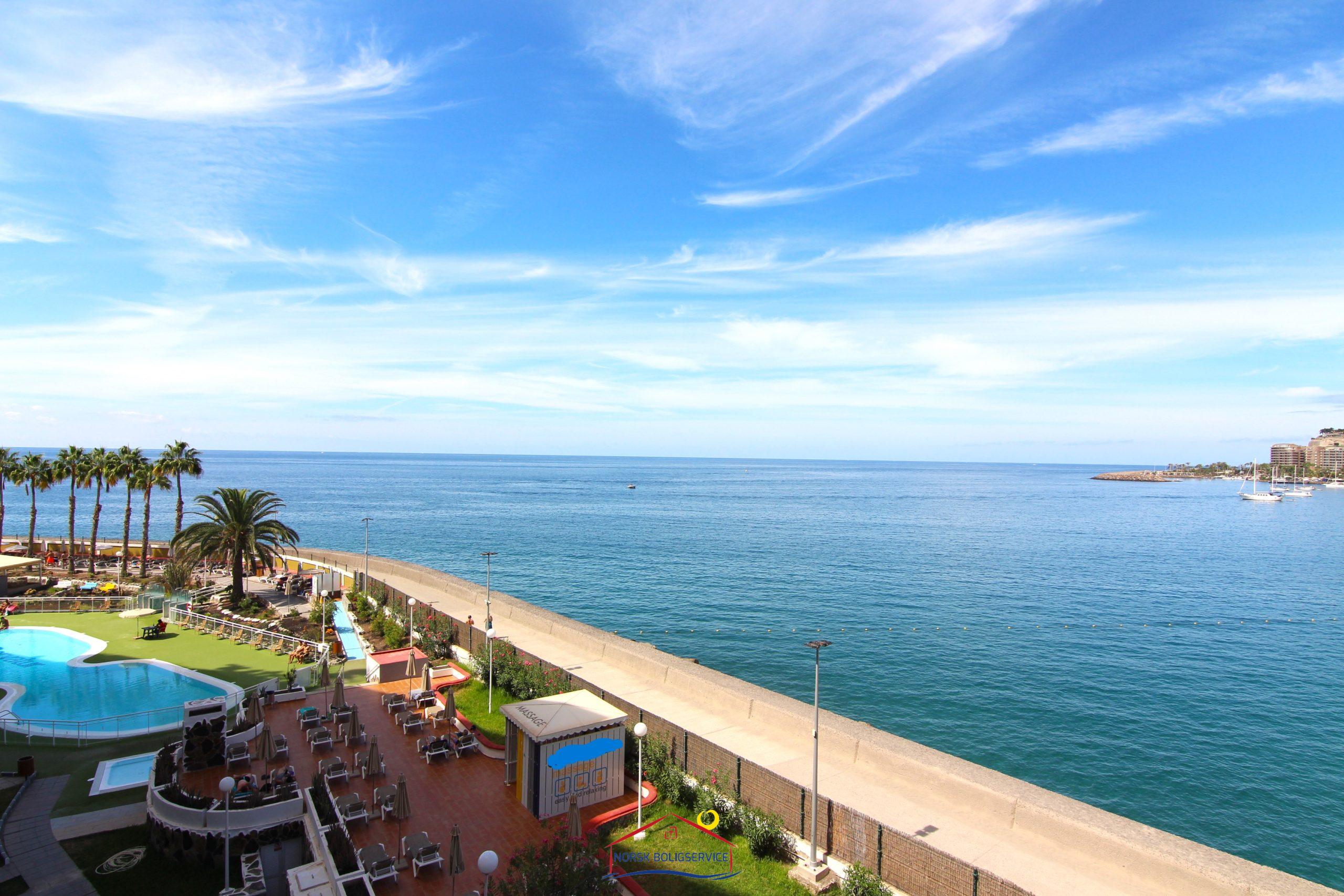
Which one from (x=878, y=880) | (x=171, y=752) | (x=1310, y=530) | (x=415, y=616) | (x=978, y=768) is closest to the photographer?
(x=878, y=880)

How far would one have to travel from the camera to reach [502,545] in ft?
272

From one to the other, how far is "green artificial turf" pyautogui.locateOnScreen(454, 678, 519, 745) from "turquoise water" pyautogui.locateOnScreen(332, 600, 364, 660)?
8.27m

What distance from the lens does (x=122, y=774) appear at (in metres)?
19.7

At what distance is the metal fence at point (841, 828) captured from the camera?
12.4 meters

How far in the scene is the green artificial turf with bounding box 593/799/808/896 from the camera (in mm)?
14117

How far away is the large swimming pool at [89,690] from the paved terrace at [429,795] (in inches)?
210

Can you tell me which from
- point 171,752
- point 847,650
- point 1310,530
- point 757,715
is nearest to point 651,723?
point 757,715

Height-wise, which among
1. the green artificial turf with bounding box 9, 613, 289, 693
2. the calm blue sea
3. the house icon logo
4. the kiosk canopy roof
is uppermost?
the kiosk canopy roof

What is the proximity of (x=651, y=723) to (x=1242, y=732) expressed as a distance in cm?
2730

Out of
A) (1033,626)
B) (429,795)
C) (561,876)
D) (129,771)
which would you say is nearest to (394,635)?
(129,771)

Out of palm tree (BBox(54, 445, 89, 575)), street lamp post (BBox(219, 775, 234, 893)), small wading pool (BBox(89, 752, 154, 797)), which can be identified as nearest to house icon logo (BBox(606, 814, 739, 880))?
street lamp post (BBox(219, 775, 234, 893))

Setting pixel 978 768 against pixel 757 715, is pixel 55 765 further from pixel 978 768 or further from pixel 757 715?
pixel 978 768

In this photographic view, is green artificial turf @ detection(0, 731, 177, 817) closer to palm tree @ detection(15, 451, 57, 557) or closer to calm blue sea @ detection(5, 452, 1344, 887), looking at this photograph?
calm blue sea @ detection(5, 452, 1344, 887)

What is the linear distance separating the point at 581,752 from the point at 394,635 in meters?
18.4
